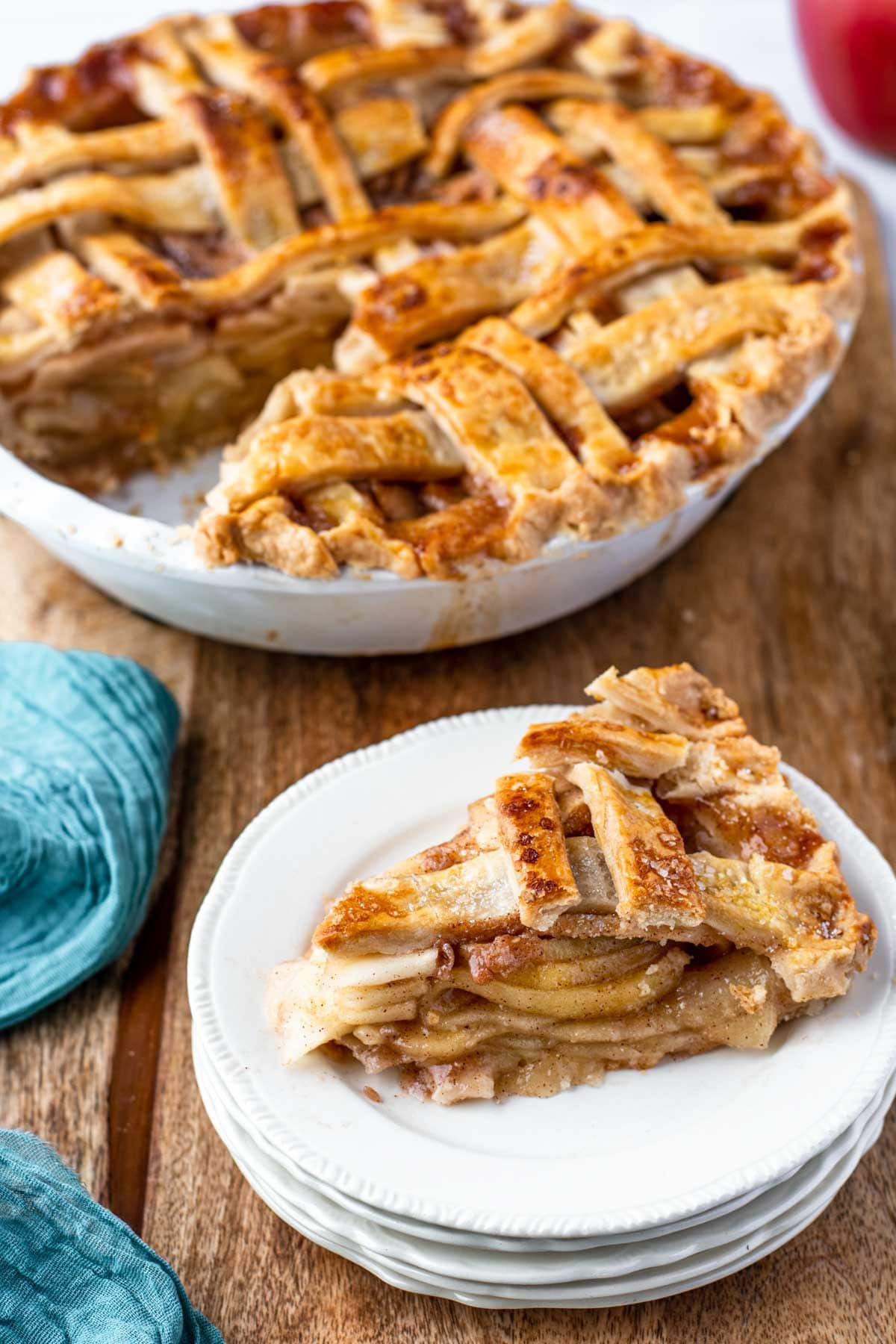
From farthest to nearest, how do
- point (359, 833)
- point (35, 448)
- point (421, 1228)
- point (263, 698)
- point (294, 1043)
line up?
point (35, 448)
point (263, 698)
point (359, 833)
point (294, 1043)
point (421, 1228)

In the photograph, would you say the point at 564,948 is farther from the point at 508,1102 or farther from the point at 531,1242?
the point at 531,1242

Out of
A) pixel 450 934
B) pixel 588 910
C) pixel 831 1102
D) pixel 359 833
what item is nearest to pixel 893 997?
pixel 831 1102

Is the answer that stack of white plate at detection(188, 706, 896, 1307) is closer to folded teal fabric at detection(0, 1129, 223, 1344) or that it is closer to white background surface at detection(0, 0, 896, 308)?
folded teal fabric at detection(0, 1129, 223, 1344)

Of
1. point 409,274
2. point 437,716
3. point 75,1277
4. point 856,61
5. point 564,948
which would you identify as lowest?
point 437,716

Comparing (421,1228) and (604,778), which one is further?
(604,778)

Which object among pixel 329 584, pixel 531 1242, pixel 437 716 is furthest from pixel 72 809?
pixel 531 1242

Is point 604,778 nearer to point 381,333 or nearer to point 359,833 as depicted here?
point 359,833

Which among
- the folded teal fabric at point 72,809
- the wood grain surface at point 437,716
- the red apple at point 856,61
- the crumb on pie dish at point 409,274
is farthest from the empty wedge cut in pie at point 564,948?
the red apple at point 856,61

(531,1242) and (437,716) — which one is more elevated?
(531,1242)
